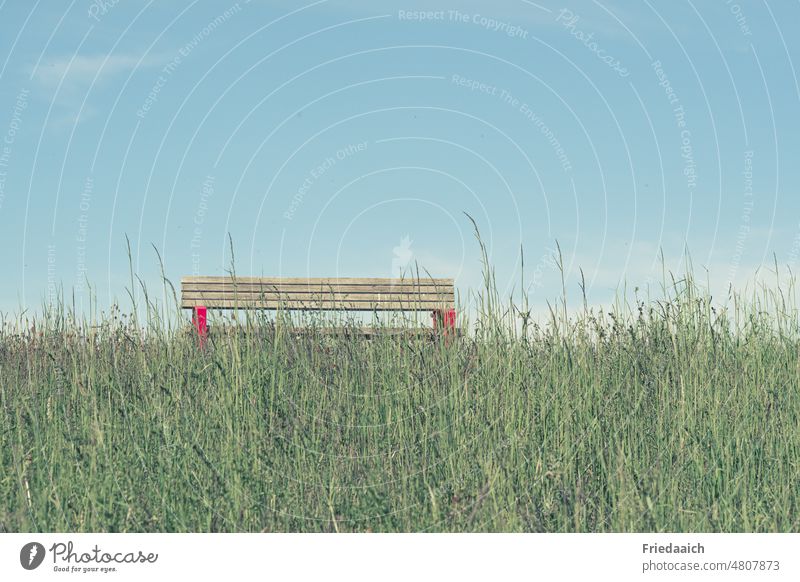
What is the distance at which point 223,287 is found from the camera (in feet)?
22.9

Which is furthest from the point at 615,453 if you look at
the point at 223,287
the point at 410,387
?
the point at 223,287

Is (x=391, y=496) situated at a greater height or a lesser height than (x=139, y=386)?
lesser

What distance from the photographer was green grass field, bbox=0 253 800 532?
9.89 feet

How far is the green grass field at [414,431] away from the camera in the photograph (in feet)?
9.89

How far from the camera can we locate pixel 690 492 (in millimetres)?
3279

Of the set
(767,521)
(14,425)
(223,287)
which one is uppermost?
(223,287)

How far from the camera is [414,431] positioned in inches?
141

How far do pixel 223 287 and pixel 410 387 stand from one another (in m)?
3.61

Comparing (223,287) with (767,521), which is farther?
(223,287)

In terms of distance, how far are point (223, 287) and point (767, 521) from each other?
16.8 ft
